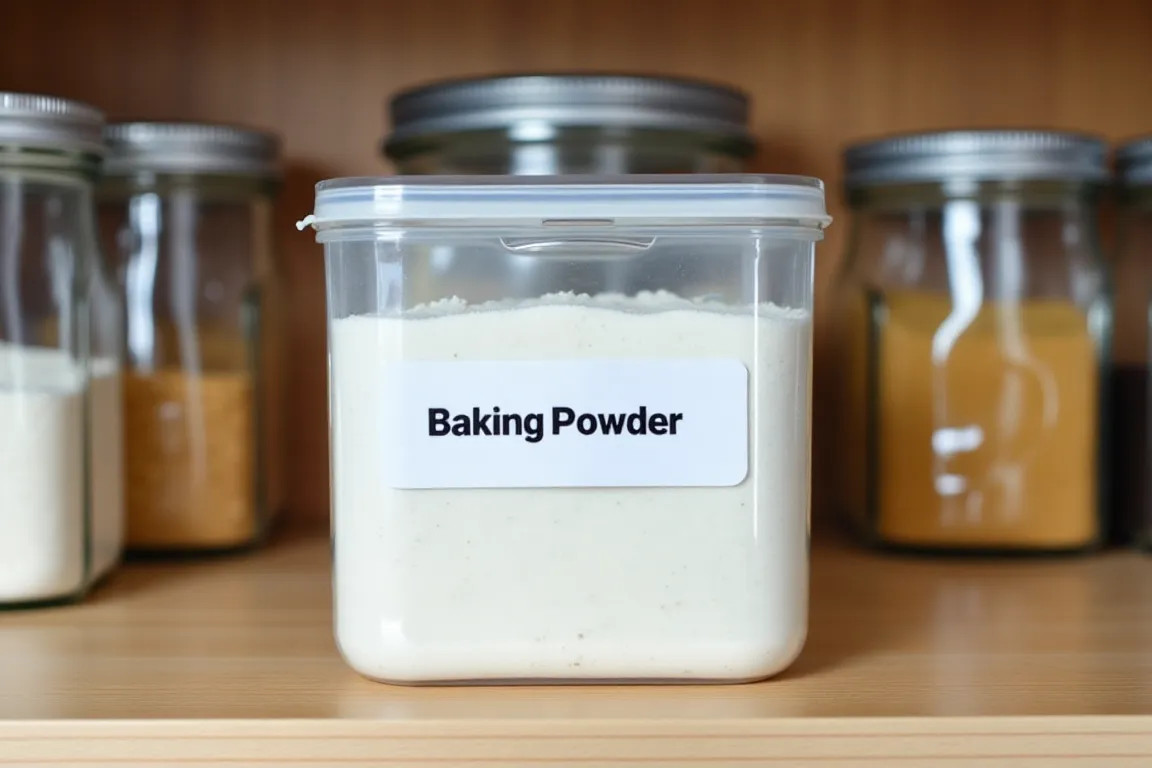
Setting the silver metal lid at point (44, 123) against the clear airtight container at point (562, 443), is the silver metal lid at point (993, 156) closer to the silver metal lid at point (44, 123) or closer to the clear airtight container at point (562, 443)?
the clear airtight container at point (562, 443)

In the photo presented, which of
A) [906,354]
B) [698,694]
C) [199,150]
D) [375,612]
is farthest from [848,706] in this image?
[199,150]

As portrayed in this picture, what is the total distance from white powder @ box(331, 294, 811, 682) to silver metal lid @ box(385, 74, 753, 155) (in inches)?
9.7

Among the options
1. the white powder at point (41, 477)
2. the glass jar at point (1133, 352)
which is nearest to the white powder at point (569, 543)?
the white powder at point (41, 477)

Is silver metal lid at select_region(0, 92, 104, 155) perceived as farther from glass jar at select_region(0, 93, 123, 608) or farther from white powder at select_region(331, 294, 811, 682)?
white powder at select_region(331, 294, 811, 682)

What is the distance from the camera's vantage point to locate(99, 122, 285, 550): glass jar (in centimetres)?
72

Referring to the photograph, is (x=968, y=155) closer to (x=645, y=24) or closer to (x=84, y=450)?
(x=645, y=24)

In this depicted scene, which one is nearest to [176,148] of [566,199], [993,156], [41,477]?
[41,477]

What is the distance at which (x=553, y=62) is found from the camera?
2.76ft

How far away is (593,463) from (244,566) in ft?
1.05

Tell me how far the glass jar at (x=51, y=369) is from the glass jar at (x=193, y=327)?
0.14 ft

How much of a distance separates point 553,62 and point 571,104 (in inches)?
6.4

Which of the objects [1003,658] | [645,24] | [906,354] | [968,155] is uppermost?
[645,24]

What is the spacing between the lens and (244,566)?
2.33 ft

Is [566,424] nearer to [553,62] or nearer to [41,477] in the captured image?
[41,477]
